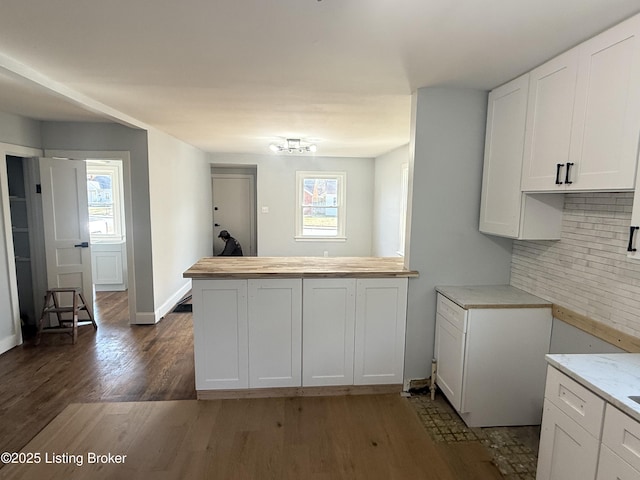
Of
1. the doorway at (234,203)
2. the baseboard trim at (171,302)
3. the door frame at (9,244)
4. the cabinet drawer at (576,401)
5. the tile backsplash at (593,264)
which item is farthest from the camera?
the doorway at (234,203)

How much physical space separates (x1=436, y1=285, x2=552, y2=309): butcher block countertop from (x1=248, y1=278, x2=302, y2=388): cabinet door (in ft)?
3.79

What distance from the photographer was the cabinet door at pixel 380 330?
2635 millimetres

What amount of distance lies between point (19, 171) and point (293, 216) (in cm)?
Answer: 417

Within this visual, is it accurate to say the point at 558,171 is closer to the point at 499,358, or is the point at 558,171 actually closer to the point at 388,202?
the point at 499,358

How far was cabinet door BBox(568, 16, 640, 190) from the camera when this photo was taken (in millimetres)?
1466

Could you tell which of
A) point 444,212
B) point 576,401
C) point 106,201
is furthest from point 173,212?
point 576,401

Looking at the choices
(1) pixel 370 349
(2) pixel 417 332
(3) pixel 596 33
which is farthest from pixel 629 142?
(1) pixel 370 349

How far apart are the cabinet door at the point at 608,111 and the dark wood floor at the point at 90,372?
3034 mm

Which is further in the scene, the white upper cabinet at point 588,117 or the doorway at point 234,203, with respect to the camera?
the doorway at point 234,203

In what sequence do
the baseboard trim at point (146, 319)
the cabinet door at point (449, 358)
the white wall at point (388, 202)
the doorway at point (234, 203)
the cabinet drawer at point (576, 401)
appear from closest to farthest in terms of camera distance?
1. the cabinet drawer at point (576, 401)
2. the cabinet door at point (449, 358)
3. the baseboard trim at point (146, 319)
4. the white wall at point (388, 202)
5. the doorway at point (234, 203)

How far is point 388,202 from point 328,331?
3626 millimetres

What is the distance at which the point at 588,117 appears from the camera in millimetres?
1683

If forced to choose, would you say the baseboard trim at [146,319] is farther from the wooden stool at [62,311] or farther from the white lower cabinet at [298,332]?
the white lower cabinet at [298,332]

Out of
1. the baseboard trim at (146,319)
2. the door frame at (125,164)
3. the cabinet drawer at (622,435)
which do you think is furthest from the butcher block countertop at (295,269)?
the baseboard trim at (146,319)
